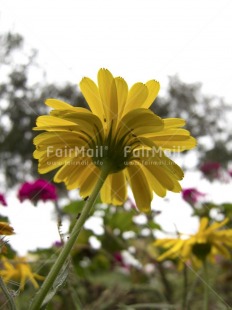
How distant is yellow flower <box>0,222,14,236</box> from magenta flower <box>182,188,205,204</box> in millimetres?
790

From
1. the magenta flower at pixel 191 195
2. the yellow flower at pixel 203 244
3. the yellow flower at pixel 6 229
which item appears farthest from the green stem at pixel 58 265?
the magenta flower at pixel 191 195

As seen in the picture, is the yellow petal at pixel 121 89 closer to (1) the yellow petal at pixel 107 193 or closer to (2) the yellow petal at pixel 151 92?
(2) the yellow petal at pixel 151 92

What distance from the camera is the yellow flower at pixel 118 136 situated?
1.75 ft

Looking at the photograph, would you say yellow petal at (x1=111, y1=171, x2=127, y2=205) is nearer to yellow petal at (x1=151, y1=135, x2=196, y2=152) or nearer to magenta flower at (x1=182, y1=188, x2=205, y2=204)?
yellow petal at (x1=151, y1=135, x2=196, y2=152)

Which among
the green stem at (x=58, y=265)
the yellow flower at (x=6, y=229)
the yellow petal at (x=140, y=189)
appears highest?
the yellow petal at (x=140, y=189)

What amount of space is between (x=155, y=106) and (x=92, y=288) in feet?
4.28

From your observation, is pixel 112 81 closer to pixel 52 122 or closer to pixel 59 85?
pixel 52 122

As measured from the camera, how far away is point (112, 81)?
0.55 metres

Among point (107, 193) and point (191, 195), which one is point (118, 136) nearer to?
point (107, 193)

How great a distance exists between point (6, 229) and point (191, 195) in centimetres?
82

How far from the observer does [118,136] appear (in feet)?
1.86

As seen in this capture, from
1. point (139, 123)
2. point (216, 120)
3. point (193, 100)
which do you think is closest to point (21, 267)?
point (139, 123)

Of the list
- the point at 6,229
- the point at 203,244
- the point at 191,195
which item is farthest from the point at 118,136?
the point at 191,195

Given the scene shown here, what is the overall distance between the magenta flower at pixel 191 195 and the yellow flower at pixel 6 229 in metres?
0.79
